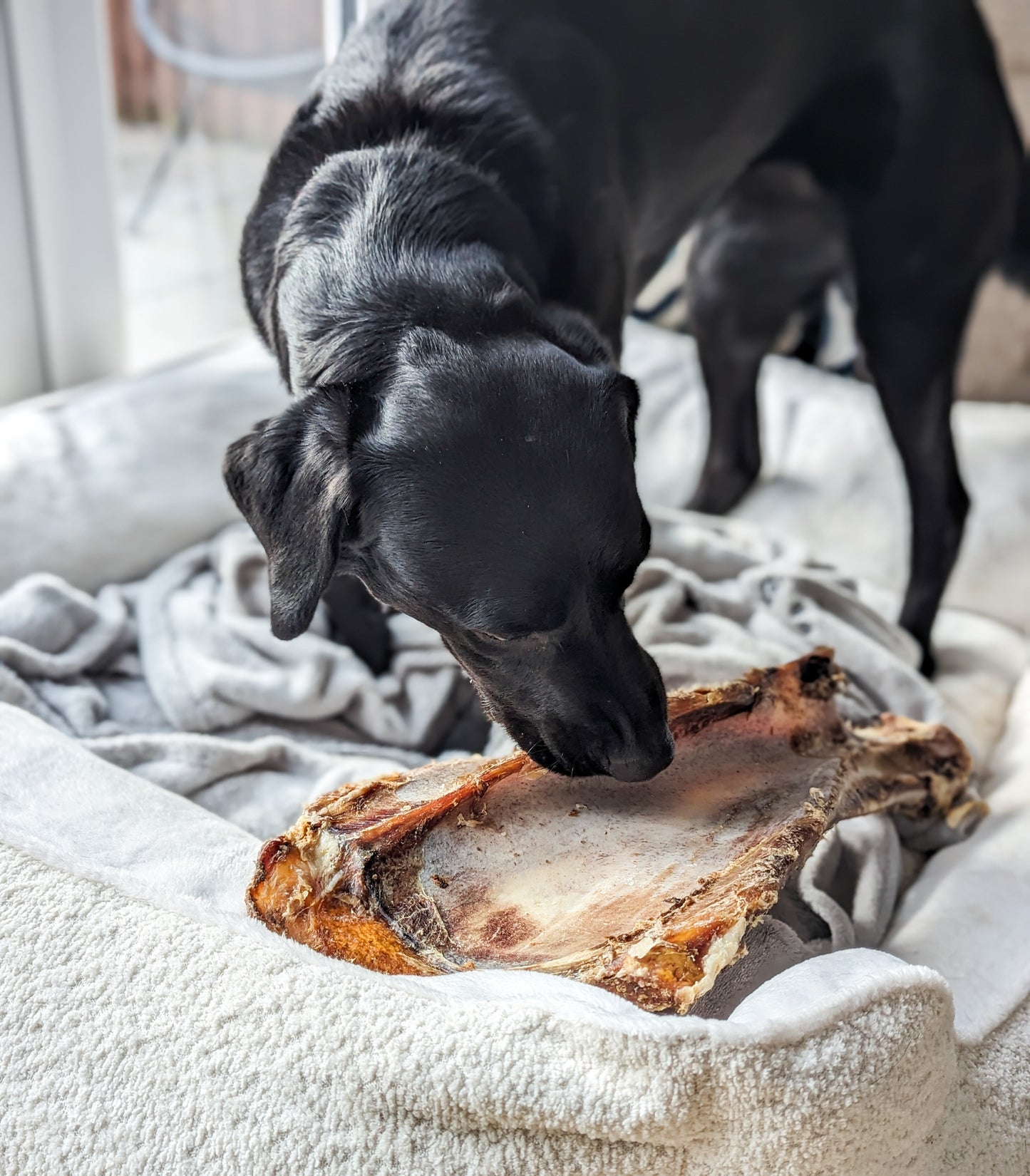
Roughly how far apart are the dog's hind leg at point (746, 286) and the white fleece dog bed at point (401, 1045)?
116 cm

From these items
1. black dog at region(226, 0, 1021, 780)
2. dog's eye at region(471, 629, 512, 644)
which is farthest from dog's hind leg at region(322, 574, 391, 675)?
dog's eye at region(471, 629, 512, 644)

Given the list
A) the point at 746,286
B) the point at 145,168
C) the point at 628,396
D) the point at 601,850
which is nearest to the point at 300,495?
the point at 628,396

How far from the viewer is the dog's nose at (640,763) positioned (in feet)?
3.69

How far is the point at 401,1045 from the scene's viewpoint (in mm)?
874

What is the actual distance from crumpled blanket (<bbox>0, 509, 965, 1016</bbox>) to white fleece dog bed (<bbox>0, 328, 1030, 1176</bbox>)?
197 mm

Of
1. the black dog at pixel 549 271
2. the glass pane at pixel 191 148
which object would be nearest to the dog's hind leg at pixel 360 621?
the black dog at pixel 549 271

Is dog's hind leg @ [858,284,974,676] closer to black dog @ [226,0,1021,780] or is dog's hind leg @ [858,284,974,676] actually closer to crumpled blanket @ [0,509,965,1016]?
black dog @ [226,0,1021,780]

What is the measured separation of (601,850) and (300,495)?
17.7 inches

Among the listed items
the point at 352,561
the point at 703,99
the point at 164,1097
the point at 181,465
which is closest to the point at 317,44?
the point at 181,465

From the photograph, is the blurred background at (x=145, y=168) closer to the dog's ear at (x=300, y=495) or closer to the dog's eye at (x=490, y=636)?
the dog's ear at (x=300, y=495)

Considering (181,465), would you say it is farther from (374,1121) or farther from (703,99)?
(374,1121)

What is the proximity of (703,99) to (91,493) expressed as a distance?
1.13 m

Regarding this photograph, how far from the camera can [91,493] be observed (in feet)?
6.24

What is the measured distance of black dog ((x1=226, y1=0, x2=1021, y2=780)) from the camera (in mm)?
1083
